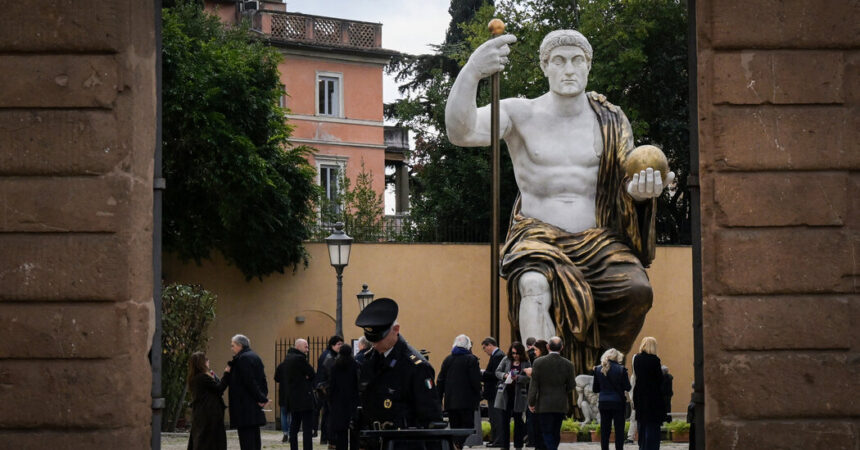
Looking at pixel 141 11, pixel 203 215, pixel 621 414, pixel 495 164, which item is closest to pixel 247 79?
pixel 203 215

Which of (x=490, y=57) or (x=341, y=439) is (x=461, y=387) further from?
(x=490, y=57)

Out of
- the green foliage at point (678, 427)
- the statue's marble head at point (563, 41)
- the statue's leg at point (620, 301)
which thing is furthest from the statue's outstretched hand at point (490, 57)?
the green foliage at point (678, 427)

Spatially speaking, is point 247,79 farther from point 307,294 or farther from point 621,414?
point 621,414

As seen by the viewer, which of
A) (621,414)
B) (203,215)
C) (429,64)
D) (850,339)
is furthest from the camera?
(429,64)

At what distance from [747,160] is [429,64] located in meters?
41.0

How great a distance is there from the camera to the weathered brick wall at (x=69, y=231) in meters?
7.43

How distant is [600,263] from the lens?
1655 centimetres

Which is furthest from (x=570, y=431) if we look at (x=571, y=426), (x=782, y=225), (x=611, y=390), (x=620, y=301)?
(x=782, y=225)

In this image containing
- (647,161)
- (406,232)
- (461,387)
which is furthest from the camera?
(406,232)

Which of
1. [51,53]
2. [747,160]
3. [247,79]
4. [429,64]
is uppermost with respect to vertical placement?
[429,64]

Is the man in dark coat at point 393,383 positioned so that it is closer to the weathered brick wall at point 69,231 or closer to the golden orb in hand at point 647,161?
the weathered brick wall at point 69,231

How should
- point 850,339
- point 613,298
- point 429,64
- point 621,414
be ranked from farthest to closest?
point 429,64, point 613,298, point 621,414, point 850,339

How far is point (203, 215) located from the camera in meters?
27.2

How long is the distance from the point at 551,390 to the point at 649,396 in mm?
968
